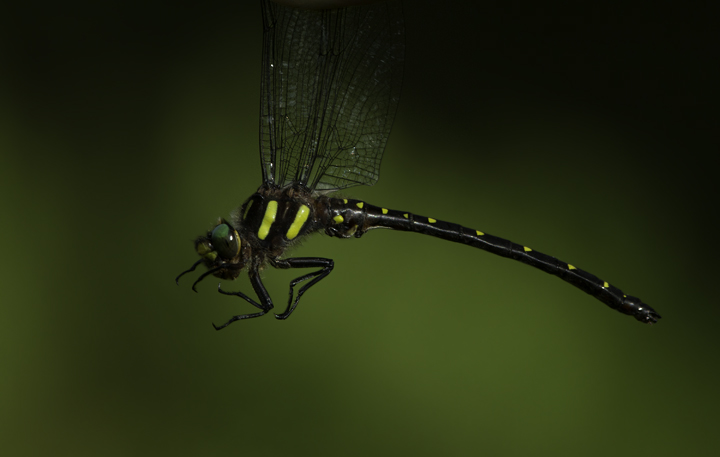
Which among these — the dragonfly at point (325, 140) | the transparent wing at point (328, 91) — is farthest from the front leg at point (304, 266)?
the transparent wing at point (328, 91)

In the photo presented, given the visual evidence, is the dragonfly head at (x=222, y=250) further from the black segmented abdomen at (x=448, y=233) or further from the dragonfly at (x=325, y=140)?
the black segmented abdomen at (x=448, y=233)

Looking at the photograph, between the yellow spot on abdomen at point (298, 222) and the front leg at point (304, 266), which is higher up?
the yellow spot on abdomen at point (298, 222)

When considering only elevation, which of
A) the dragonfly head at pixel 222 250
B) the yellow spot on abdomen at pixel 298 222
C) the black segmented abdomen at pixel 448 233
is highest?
the black segmented abdomen at pixel 448 233

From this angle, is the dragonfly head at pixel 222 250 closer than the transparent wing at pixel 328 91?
Yes

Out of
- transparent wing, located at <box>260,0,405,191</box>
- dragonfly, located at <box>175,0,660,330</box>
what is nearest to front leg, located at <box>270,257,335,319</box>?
dragonfly, located at <box>175,0,660,330</box>

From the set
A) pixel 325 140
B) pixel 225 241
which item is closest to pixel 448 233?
pixel 325 140

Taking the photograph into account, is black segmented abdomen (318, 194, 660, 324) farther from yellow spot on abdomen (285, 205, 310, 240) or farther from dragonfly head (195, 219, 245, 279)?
dragonfly head (195, 219, 245, 279)

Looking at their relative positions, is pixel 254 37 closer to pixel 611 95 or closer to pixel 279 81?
pixel 279 81

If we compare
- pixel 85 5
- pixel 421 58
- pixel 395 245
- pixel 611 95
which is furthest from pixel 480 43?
pixel 85 5

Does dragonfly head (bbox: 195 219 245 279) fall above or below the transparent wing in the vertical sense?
below
